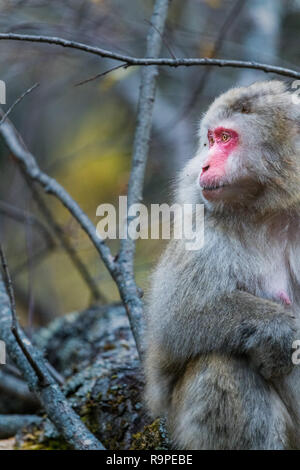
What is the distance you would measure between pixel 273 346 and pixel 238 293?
37 centimetres

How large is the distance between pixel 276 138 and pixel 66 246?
11.2 ft

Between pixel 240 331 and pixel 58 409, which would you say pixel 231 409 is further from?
pixel 58 409

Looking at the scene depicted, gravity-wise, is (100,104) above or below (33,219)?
above

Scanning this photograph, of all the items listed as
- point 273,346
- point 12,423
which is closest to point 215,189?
point 273,346

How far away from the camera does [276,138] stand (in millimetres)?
3947

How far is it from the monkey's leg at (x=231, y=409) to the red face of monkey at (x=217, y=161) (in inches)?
37.9

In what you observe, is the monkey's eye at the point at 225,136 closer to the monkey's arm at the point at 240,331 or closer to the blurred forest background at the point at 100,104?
the monkey's arm at the point at 240,331

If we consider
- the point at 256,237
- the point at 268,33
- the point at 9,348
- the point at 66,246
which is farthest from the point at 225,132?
the point at 268,33

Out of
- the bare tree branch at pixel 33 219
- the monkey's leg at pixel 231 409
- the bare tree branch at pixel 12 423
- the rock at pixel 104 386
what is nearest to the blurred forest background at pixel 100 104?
the bare tree branch at pixel 33 219

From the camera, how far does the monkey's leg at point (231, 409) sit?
3.56 metres

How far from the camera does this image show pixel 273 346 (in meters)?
3.61

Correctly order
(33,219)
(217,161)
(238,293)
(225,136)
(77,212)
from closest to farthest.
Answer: (238,293) → (217,161) → (225,136) → (77,212) → (33,219)

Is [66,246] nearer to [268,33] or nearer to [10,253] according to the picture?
[10,253]

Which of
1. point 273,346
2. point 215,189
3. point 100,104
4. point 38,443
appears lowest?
point 38,443
